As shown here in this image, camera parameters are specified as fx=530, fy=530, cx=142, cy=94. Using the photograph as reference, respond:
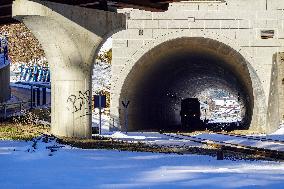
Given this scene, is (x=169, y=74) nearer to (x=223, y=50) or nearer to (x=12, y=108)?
(x=223, y=50)

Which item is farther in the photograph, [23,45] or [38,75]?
[23,45]

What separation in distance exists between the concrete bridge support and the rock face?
45.1 meters

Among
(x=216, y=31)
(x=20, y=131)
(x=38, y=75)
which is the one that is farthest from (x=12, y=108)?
(x=38, y=75)

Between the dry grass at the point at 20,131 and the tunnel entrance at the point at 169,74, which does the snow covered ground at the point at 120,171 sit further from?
the tunnel entrance at the point at 169,74

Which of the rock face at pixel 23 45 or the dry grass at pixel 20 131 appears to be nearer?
the dry grass at pixel 20 131

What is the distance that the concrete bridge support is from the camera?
17203 millimetres

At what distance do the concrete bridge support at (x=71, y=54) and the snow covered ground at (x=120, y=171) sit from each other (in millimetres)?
4819

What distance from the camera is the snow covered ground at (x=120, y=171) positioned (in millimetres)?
8055

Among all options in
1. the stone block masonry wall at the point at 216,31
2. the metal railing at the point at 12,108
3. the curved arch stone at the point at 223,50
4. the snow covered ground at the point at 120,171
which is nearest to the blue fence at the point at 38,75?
the metal railing at the point at 12,108

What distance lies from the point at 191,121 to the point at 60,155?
33748 millimetres

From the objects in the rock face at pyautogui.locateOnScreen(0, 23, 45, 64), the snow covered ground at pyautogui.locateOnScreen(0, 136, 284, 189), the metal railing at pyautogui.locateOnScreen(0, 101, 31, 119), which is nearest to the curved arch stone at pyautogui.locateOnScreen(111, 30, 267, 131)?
the metal railing at pyautogui.locateOnScreen(0, 101, 31, 119)

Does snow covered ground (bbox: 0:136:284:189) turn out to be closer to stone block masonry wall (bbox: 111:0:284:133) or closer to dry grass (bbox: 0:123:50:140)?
dry grass (bbox: 0:123:50:140)

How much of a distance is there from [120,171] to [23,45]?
56436mm

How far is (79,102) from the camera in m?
17.9
